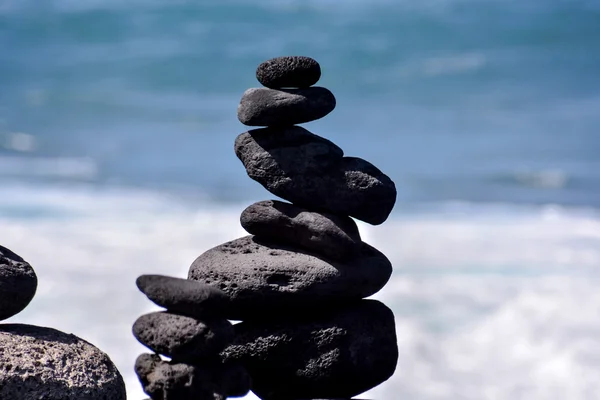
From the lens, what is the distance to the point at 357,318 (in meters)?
9.02

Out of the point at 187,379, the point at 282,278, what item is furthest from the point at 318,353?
the point at 187,379

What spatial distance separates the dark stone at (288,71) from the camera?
9.09 meters

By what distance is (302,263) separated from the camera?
887cm

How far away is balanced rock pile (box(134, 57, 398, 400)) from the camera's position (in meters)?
8.86

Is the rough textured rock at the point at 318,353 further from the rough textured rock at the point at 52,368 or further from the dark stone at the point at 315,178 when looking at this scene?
A: the rough textured rock at the point at 52,368

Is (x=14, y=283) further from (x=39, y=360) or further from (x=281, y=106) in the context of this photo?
(x=281, y=106)

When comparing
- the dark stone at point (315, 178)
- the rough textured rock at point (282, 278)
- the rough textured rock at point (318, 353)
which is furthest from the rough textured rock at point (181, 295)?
the dark stone at point (315, 178)

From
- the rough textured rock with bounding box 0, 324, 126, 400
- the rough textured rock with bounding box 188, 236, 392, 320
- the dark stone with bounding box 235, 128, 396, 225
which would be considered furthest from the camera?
the dark stone with bounding box 235, 128, 396, 225

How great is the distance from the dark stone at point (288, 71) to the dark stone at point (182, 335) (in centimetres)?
228

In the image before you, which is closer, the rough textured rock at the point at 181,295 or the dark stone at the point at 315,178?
the rough textured rock at the point at 181,295

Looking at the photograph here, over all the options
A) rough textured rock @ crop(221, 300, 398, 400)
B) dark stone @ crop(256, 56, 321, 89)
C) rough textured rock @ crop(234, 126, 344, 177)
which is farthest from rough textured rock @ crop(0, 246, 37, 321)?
dark stone @ crop(256, 56, 321, 89)

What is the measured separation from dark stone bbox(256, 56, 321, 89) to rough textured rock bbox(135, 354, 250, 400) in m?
2.53

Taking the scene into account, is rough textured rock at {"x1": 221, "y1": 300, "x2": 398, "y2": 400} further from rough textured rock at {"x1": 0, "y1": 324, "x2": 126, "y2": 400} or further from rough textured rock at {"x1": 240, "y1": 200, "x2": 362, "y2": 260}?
rough textured rock at {"x1": 0, "y1": 324, "x2": 126, "y2": 400}

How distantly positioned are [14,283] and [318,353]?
257cm
